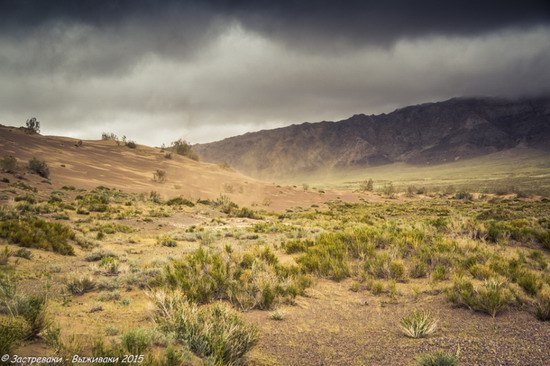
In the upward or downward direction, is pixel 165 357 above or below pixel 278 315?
above

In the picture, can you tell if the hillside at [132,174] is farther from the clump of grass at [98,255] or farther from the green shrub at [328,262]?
the green shrub at [328,262]

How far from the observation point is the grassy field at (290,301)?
4.84 meters

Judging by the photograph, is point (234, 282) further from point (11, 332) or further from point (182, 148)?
point (182, 148)

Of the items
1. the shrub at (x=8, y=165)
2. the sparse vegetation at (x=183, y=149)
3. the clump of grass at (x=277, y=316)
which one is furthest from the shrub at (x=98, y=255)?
the sparse vegetation at (x=183, y=149)

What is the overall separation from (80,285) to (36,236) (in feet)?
20.2

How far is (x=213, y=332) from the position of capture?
503cm

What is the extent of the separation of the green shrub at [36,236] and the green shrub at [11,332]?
894cm

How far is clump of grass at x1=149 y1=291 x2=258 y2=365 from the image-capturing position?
4.73m

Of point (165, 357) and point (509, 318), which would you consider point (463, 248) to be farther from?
point (165, 357)

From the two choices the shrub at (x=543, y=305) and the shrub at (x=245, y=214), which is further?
the shrub at (x=245, y=214)

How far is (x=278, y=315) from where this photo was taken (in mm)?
6859

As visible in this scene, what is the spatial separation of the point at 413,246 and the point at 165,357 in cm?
1004

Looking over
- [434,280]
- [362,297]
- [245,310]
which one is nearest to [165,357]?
[245,310]
